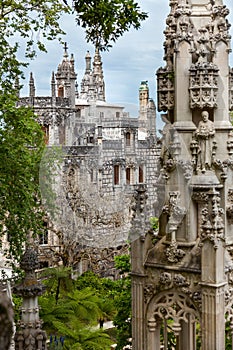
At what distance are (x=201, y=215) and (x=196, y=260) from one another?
0.47 meters

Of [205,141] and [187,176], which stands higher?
[205,141]

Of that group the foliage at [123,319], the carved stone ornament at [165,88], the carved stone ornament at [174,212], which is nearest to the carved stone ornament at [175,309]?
the carved stone ornament at [174,212]

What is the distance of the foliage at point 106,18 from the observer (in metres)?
7.32

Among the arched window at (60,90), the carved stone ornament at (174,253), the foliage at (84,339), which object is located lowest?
the foliage at (84,339)

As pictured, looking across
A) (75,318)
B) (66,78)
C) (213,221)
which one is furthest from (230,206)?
(66,78)

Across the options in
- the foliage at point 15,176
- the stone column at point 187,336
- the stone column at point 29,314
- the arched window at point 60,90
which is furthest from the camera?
the arched window at point 60,90

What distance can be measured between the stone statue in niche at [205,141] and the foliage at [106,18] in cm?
177

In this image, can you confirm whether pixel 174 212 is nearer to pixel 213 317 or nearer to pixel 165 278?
pixel 165 278

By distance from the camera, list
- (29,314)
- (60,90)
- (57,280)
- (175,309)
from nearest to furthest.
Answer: (175,309) < (29,314) < (57,280) < (60,90)

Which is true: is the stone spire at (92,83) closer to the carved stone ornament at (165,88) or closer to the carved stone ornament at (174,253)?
the carved stone ornament at (165,88)

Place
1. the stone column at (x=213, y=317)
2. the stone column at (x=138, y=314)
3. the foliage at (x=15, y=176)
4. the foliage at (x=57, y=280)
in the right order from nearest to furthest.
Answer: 1. the stone column at (x=213, y=317)
2. the stone column at (x=138, y=314)
3. the foliage at (x=15, y=176)
4. the foliage at (x=57, y=280)

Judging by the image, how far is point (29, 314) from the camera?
24.8ft

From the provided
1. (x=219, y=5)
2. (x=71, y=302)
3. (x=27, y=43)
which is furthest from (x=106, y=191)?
(x=71, y=302)

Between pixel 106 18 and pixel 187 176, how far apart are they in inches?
88.6
